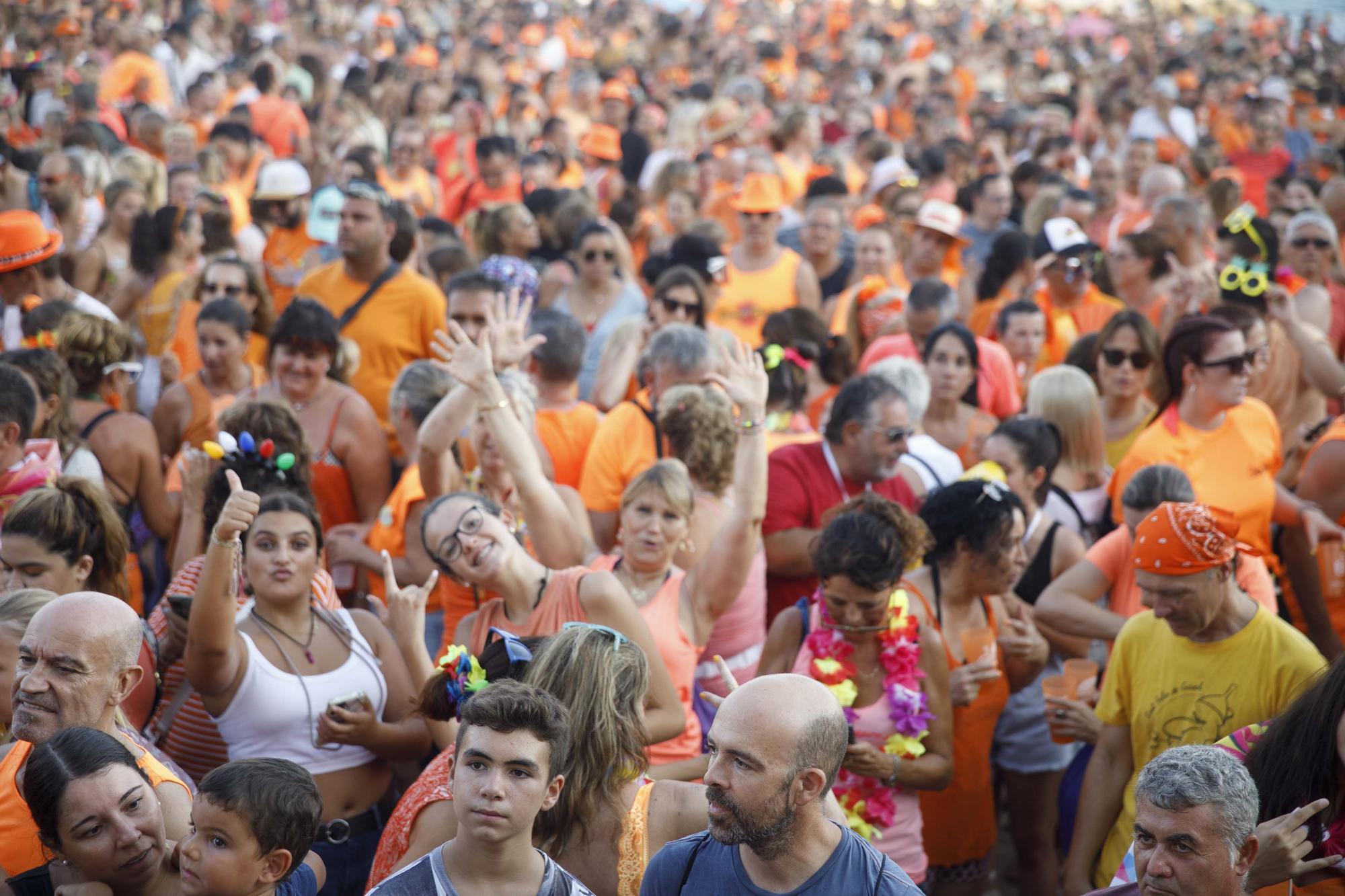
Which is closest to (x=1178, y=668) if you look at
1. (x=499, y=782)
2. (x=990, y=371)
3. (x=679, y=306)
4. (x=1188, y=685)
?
(x=1188, y=685)

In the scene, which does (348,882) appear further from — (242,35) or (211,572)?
(242,35)

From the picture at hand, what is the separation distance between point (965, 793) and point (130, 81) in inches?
494

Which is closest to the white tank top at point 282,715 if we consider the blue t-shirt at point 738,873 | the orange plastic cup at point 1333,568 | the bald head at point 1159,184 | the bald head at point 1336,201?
the blue t-shirt at point 738,873

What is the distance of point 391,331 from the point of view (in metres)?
6.23

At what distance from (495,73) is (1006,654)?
13543mm

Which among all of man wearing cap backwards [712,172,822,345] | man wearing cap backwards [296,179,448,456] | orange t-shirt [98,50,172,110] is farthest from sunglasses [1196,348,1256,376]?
orange t-shirt [98,50,172,110]

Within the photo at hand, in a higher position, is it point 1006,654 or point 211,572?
point 211,572

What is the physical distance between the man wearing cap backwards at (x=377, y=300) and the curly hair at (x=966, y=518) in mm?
2920

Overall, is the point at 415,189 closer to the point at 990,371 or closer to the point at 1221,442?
the point at 990,371

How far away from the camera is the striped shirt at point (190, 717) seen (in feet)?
11.9

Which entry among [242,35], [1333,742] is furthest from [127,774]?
[242,35]

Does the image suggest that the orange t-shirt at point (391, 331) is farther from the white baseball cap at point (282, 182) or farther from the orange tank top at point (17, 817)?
the orange tank top at point (17, 817)

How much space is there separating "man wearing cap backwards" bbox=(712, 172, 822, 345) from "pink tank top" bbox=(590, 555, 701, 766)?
3.60 m

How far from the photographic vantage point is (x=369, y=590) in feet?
16.0
